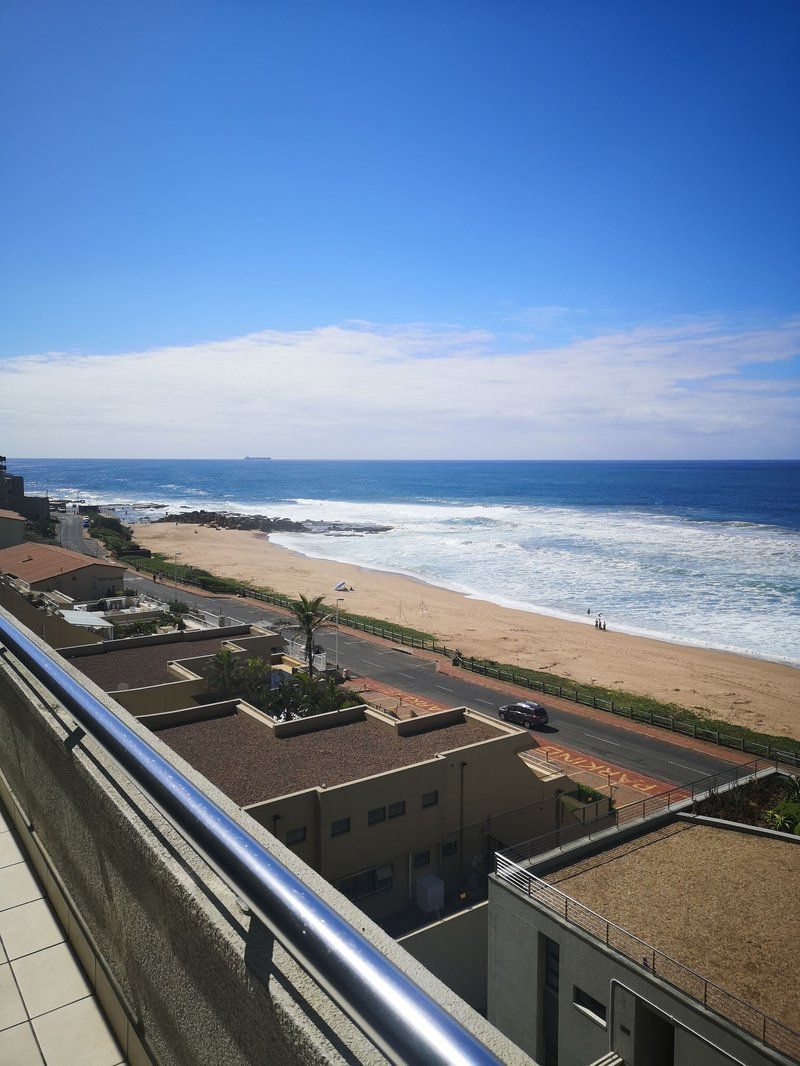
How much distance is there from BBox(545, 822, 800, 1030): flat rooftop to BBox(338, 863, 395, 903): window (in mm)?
6709

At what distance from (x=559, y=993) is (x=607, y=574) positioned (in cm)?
6439

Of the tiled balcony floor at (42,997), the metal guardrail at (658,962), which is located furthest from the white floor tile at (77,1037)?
the metal guardrail at (658,962)

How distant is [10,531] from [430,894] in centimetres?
3937

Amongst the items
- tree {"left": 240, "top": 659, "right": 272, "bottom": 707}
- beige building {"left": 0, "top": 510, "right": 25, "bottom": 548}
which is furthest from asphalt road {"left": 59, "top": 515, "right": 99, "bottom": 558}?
tree {"left": 240, "top": 659, "right": 272, "bottom": 707}

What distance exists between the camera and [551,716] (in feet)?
116

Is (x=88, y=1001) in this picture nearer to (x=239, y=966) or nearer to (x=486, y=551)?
(x=239, y=966)

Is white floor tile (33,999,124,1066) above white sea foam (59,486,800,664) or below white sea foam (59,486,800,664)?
above

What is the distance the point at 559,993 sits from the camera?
12.1 meters

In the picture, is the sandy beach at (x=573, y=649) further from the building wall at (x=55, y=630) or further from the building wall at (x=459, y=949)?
the building wall at (x=55, y=630)

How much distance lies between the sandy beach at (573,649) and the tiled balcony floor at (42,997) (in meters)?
37.0

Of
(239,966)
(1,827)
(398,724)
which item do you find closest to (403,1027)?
(239,966)

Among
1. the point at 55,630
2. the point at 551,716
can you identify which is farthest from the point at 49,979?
the point at 551,716

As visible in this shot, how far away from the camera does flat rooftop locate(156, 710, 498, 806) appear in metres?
18.6

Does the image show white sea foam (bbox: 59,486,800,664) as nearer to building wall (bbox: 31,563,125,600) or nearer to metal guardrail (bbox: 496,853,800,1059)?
building wall (bbox: 31,563,125,600)
